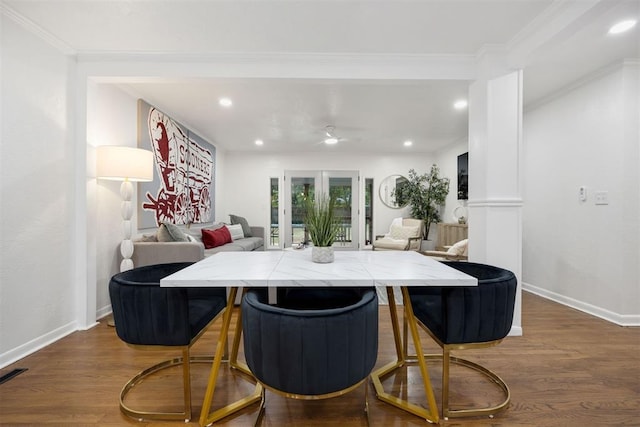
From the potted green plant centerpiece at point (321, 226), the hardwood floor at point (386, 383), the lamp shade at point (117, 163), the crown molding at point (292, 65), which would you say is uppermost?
the crown molding at point (292, 65)

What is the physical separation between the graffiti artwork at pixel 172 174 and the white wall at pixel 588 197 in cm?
464

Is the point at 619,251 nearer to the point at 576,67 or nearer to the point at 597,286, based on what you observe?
the point at 597,286

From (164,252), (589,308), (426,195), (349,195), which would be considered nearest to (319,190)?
(349,195)

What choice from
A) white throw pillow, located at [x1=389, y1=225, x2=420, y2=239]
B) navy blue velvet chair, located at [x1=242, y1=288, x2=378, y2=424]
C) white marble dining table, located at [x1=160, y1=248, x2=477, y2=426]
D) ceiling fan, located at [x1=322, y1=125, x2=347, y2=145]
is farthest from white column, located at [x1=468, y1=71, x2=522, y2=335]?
white throw pillow, located at [x1=389, y1=225, x2=420, y2=239]

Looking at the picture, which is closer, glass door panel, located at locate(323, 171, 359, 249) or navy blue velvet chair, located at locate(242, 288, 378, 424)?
navy blue velvet chair, located at locate(242, 288, 378, 424)

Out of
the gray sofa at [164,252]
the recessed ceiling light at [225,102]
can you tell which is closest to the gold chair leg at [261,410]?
the gray sofa at [164,252]

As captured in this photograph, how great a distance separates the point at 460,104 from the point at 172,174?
3875 millimetres

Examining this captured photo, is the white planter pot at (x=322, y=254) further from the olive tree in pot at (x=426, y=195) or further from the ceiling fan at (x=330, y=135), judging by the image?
the olive tree in pot at (x=426, y=195)

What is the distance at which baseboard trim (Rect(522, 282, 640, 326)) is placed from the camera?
104 inches

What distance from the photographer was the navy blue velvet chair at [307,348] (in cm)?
107

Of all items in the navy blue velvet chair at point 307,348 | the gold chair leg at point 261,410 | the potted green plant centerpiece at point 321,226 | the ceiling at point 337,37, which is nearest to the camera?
the navy blue velvet chair at point 307,348

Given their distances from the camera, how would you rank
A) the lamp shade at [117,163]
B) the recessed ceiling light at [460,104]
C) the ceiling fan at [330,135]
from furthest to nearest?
the ceiling fan at [330,135] < the recessed ceiling light at [460,104] < the lamp shade at [117,163]

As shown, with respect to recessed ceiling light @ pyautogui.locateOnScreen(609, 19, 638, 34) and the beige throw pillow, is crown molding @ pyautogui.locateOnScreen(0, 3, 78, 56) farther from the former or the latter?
recessed ceiling light @ pyautogui.locateOnScreen(609, 19, 638, 34)

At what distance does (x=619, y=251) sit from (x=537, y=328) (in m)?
1.07
